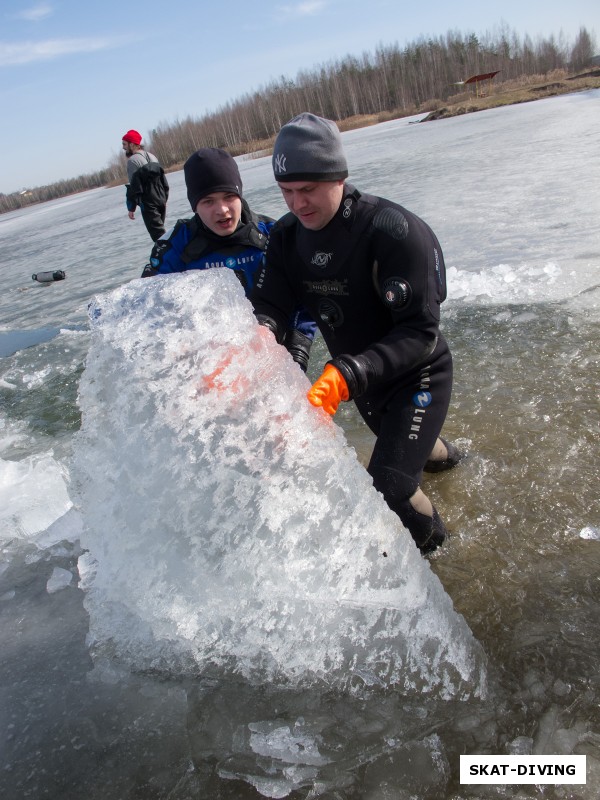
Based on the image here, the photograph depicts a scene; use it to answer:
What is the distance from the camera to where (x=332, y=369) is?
1.90 m

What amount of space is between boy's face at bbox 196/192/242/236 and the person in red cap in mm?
3981

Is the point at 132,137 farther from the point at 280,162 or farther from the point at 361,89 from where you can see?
the point at 361,89

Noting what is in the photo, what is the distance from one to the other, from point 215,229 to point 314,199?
131 centimetres

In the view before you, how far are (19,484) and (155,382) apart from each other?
7.21 feet

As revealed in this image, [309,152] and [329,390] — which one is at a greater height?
[309,152]

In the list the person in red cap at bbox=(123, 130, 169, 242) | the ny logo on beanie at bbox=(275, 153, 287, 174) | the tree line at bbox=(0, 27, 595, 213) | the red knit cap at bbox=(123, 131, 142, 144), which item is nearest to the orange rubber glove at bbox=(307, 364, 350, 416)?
the ny logo on beanie at bbox=(275, 153, 287, 174)

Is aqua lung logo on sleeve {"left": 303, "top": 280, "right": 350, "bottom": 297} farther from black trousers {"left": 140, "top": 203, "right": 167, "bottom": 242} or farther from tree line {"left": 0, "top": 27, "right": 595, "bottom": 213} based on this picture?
tree line {"left": 0, "top": 27, "right": 595, "bottom": 213}

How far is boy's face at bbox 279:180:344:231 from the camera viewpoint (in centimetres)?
210

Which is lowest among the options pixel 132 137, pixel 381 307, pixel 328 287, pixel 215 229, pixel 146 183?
pixel 381 307

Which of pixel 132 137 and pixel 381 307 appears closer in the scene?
pixel 381 307

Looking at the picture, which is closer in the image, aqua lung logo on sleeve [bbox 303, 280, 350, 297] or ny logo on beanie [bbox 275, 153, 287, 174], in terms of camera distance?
ny logo on beanie [bbox 275, 153, 287, 174]

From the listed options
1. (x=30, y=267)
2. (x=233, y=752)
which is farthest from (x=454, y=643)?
(x=30, y=267)

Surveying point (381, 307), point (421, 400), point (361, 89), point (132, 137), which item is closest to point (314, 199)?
point (381, 307)

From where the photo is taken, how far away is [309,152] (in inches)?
79.4
